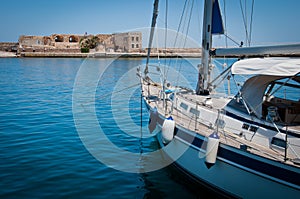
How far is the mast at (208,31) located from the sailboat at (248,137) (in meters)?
0.99

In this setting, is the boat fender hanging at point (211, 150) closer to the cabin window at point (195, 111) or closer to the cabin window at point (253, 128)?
the cabin window at point (253, 128)

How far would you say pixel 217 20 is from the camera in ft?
34.6

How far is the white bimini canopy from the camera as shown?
20.6ft

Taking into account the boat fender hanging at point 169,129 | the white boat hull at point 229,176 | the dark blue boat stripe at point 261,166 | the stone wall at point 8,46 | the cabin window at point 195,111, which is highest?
the stone wall at point 8,46

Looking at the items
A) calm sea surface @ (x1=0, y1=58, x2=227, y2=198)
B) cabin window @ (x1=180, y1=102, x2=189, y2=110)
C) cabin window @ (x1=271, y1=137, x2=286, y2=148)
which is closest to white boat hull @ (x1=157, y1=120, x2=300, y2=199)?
calm sea surface @ (x1=0, y1=58, x2=227, y2=198)

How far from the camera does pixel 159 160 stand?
34.2 feet

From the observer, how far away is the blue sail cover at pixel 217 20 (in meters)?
10.4

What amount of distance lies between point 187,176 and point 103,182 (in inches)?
100

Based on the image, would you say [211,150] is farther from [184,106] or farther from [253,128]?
[184,106]

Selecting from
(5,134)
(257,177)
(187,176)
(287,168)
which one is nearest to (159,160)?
(187,176)

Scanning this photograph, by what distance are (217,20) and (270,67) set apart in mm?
4476

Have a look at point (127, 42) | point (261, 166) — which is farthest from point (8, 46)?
point (261, 166)

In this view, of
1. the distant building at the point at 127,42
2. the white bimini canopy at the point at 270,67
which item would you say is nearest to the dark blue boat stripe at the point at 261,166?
the white bimini canopy at the point at 270,67

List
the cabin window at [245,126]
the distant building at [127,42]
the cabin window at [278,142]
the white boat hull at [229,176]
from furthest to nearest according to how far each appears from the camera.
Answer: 1. the distant building at [127,42]
2. the cabin window at [245,126]
3. the cabin window at [278,142]
4. the white boat hull at [229,176]
